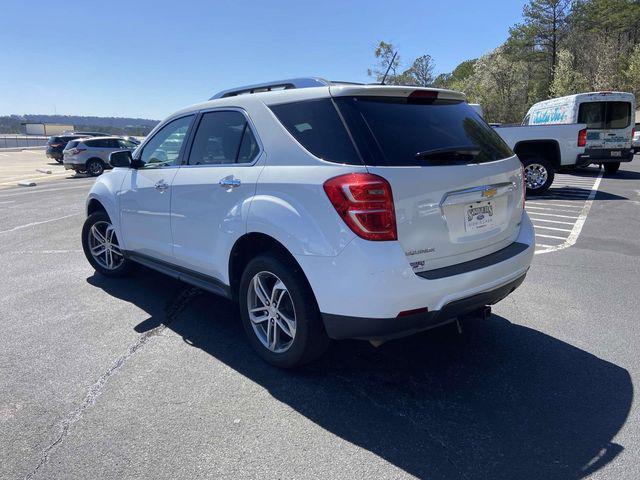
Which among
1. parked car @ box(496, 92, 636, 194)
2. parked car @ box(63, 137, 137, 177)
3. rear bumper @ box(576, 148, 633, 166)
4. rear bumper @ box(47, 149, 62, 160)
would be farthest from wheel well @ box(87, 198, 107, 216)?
rear bumper @ box(47, 149, 62, 160)

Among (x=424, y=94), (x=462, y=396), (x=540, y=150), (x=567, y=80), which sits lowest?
(x=462, y=396)

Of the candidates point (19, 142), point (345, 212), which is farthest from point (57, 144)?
point (19, 142)

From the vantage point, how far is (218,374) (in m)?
3.30

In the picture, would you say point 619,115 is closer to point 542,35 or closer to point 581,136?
point 581,136

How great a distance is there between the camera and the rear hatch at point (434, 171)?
2.74 metres

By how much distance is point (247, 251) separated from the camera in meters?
3.47

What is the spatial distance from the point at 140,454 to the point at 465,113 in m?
3.03

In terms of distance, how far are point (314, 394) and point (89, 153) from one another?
72.1 feet

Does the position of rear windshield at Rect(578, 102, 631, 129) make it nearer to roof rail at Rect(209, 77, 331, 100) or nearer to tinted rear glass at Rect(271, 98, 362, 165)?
roof rail at Rect(209, 77, 331, 100)

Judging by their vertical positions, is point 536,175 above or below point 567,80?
below

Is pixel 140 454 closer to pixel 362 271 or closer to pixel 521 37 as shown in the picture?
pixel 362 271

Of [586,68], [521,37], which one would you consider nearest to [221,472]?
[586,68]

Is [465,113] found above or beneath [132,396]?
above

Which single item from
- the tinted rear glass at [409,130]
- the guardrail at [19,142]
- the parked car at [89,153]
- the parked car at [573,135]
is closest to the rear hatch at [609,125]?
the parked car at [573,135]
